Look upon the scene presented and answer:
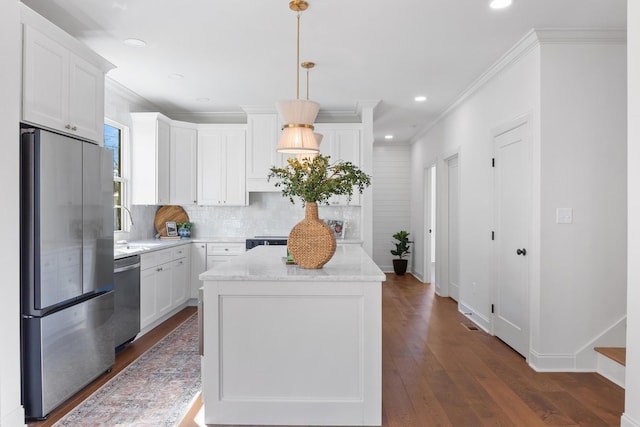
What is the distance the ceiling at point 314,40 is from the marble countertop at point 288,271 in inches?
68.9

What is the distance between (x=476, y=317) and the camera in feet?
15.7

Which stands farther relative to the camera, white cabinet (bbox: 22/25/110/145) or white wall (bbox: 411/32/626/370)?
white wall (bbox: 411/32/626/370)

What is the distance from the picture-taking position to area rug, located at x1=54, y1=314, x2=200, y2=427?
250 cm

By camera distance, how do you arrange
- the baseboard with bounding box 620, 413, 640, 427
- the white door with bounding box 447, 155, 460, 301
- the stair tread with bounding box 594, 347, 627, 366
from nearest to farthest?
the baseboard with bounding box 620, 413, 640, 427
the stair tread with bounding box 594, 347, 627, 366
the white door with bounding box 447, 155, 460, 301

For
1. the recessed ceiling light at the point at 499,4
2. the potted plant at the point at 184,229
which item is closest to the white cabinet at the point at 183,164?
the potted plant at the point at 184,229

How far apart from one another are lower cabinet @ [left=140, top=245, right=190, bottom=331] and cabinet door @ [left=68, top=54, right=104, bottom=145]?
142 cm

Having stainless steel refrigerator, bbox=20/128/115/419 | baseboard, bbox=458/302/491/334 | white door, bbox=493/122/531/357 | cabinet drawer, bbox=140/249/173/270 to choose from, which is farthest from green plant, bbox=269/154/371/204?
baseboard, bbox=458/302/491/334

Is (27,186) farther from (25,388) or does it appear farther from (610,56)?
(610,56)

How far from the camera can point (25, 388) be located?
8.13 feet

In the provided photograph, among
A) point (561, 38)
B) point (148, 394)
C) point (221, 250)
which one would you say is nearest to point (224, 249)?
point (221, 250)

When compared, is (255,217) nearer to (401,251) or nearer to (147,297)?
(147,297)

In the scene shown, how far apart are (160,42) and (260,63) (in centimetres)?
91

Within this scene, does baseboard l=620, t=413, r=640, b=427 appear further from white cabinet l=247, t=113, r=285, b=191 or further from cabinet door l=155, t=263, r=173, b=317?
white cabinet l=247, t=113, r=285, b=191

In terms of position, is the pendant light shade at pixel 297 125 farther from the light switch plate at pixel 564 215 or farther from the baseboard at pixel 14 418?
the baseboard at pixel 14 418
